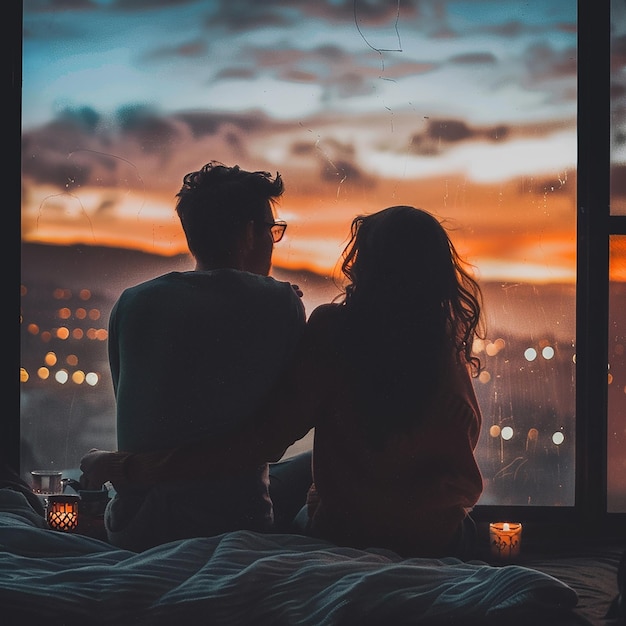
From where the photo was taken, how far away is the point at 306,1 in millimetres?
2125

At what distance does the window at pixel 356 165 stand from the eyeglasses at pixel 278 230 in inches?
2.7

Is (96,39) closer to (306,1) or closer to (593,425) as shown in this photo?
(306,1)

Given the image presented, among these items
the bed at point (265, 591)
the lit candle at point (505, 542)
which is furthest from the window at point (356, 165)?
the bed at point (265, 591)

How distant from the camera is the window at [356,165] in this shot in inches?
82.0

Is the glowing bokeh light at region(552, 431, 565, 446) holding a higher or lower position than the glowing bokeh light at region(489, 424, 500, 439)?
lower

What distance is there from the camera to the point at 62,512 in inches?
72.5

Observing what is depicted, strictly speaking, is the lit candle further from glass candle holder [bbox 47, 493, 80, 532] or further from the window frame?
glass candle holder [bbox 47, 493, 80, 532]

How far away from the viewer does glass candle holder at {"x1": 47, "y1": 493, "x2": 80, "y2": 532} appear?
183 centimetres

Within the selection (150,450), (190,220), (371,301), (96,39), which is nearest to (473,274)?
(371,301)

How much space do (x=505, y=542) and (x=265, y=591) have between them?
0.82m

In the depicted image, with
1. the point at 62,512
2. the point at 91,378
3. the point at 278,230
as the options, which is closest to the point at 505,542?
the point at 278,230

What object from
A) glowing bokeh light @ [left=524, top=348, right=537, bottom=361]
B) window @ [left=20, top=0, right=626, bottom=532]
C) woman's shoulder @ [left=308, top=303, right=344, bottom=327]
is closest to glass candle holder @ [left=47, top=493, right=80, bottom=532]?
window @ [left=20, top=0, right=626, bottom=532]

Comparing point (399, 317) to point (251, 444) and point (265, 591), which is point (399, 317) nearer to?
point (251, 444)

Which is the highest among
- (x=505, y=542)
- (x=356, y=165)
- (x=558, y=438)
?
(x=356, y=165)
